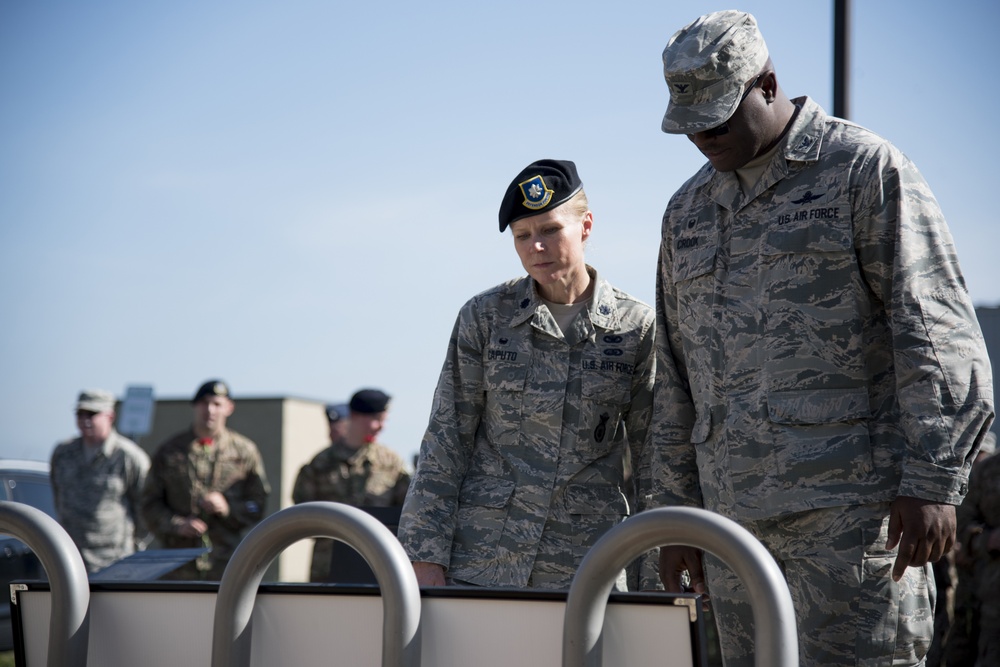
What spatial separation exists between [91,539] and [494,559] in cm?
710

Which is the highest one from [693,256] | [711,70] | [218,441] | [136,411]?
Result: [711,70]

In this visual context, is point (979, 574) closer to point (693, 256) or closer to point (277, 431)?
point (693, 256)

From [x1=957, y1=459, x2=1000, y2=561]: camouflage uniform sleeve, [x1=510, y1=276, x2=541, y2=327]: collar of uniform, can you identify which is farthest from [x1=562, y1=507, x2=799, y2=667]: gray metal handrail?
[x1=957, y1=459, x2=1000, y2=561]: camouflage uniform sleeve

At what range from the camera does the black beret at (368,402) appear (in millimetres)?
8523

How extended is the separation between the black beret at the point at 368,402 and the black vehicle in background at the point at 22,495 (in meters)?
2.61

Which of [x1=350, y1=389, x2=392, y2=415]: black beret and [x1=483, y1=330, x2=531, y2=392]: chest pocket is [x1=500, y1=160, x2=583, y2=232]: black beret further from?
[x1=350, y1=389, x2=392, y2=415]: black beret

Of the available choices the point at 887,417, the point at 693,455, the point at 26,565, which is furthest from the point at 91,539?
the point at 887,417

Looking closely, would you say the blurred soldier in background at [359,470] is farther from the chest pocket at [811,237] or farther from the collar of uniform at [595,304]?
the chest pocket at [811,237]

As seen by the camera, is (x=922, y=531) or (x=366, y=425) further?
(x=366, y=425)

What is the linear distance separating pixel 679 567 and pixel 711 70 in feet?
4.10

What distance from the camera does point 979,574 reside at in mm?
5500

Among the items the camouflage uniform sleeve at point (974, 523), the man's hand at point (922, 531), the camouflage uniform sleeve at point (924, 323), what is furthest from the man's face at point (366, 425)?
the man's hand at point (922, 531)

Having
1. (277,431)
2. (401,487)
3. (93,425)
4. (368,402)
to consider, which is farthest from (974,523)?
(277,431)

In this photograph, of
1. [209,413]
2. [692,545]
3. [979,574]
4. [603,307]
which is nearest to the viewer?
[692,545]
